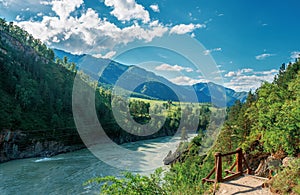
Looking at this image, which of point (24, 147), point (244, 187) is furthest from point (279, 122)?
point (24, 147)

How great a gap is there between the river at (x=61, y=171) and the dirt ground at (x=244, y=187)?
1721cm

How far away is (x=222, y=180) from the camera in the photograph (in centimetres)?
Answer: 715

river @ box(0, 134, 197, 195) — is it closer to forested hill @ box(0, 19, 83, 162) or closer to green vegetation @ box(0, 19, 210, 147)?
forested hill @ box(0, 19, 83, 162)

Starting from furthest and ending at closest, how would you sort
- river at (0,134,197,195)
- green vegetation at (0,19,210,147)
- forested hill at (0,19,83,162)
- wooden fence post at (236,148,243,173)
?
green vegetation at (0,19,210,147), forested hill at (0,19,83,162), river at (0,134,197,195), wooden fence post at (236,148,243,173)

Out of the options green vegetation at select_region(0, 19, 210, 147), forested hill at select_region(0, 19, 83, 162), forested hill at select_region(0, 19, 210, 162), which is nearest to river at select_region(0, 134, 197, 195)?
forested hill at select_region(0, 19, 83, 162)

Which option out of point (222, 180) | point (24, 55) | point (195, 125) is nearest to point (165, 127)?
point (195, 125)

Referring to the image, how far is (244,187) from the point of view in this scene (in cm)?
680

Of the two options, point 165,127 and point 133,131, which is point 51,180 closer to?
point 133,131

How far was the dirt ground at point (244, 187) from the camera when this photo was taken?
6438 mm

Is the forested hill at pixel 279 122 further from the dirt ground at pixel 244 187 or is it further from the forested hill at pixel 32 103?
the forested hill at pixel 32 103

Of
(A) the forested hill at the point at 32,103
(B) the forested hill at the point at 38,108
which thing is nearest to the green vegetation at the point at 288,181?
(A) the forested hill at the point at 32,103

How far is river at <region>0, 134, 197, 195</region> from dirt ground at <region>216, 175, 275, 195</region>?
17211 millimetres

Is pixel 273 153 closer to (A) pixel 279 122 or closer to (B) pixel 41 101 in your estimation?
(A) pixel 279 122

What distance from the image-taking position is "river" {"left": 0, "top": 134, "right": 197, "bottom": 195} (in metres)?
23.1
